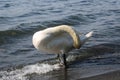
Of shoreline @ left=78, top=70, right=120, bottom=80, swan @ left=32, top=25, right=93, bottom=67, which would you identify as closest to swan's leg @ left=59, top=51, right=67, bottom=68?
swan @ left=32, top=25, right=93, bottom=67

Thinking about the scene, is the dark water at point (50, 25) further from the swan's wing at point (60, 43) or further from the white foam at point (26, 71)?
the swan's wing at point (60, 43)

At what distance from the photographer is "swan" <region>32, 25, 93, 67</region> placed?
7.41m

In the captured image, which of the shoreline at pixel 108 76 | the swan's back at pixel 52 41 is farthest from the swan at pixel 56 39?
the shoreline at pixel 108 76

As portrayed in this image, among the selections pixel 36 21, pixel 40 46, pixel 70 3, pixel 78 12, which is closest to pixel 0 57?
pixel 40 46

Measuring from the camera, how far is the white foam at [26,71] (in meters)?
7.50

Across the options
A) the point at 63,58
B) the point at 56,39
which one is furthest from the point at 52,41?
the point at 63,58

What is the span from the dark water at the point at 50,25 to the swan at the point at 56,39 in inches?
20.6

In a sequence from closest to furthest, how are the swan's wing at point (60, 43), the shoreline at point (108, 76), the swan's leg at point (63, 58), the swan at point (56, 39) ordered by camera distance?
the shoreline at point (108, 76), the swan at point (56, 39), the swan's wing at point (60, 43), the swan's leg at point (63, 58)

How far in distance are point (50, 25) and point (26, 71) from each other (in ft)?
16.5

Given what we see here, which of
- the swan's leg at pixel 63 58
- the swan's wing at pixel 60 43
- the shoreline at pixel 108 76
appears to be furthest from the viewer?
the swan's leg at pixel 63 58

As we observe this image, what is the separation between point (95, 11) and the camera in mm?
15500

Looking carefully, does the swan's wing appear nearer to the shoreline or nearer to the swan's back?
the swan's back

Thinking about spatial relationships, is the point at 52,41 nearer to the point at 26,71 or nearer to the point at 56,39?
the point at 56,39

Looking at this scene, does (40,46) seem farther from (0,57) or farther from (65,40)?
(0,57)
